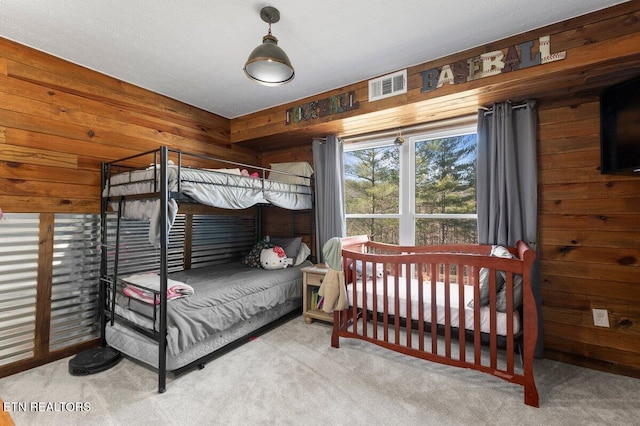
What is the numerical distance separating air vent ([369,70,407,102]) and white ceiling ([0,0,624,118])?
7 cm

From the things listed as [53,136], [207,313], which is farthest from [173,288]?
[53,136]

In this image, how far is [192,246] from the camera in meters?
3.29

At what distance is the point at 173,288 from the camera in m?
2.22

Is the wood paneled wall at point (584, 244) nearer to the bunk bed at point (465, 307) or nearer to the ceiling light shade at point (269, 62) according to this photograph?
the bunk bed at point (465, 307)

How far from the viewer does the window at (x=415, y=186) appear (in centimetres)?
288

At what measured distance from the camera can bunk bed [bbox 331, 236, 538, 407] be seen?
181 cm

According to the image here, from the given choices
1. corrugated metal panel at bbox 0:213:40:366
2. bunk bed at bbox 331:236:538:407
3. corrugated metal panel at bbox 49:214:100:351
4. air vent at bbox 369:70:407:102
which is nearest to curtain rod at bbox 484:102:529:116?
air vent at bbox 369:70:407:102

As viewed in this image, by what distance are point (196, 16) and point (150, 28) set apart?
37 centimetres

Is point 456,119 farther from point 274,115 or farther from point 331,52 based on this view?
point 274,115

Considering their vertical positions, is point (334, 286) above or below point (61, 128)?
below

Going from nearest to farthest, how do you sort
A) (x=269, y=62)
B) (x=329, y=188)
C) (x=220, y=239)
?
1. (x=269, y=62)
2. (x=329, y=188)
3. (x=220, y=239)

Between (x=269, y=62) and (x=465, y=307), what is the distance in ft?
6.87

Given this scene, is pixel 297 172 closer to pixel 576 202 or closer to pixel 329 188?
pixel 329 188

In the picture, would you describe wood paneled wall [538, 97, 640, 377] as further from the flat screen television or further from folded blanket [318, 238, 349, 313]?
folded blanket [318, 238, 349, 313]
